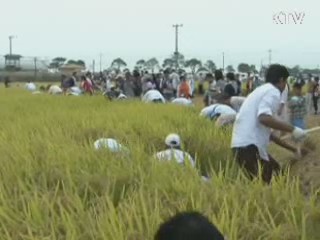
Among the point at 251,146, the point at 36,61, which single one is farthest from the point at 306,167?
the point at 36,61

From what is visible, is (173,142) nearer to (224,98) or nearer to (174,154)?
(174,154)

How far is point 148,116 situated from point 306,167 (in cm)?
247

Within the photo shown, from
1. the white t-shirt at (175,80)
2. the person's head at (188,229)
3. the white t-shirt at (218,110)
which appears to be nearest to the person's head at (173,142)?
the white t-shirt at (218,110)

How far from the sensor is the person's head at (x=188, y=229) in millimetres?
1697

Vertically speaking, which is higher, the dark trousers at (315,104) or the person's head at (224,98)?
the person's head at (224,98)

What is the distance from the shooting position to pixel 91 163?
428cm

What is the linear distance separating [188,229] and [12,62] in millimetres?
48092

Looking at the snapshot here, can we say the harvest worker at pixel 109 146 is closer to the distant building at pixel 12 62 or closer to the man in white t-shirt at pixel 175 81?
the man in white t-shirt at pixel 175 81

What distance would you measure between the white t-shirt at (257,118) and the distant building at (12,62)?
141 feet

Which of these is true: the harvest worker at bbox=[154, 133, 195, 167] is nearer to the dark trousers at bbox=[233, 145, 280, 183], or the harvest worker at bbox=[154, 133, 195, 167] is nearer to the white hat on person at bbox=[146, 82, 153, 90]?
the dark trousers at bbox=[233, 145, 280, 183]

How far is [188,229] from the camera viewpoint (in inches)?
67.2

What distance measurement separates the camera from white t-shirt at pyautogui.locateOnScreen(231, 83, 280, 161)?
4402 millimetres

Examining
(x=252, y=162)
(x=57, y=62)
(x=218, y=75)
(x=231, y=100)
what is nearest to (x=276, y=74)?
(x=252, y=162)

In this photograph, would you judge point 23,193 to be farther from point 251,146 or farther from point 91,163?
point 251,146
